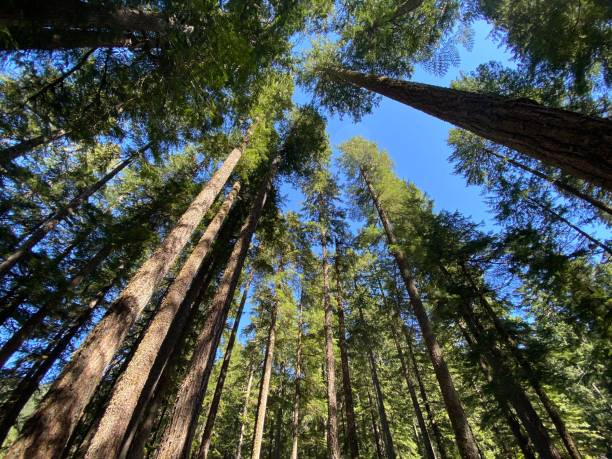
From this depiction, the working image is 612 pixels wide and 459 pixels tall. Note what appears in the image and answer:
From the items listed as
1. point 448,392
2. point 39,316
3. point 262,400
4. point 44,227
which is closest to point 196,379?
point 448,392

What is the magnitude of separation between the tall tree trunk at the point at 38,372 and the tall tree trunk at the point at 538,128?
1368 centimetres

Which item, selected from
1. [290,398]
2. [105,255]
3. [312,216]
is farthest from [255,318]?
[105,255]

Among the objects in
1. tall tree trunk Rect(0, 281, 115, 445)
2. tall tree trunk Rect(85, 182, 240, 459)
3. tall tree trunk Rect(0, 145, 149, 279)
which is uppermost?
tall tree trunk Rect(0, 145, 149, 279)

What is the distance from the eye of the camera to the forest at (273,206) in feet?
13.5

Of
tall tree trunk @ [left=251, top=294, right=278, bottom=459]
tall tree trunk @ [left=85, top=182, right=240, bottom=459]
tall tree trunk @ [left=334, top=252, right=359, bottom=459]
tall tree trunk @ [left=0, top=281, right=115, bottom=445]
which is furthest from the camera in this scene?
tall tree trunk @ [left=251, top=294, right=278, bottom=459]

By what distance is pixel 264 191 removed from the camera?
10.2 m

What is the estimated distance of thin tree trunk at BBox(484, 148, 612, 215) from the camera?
8.44 meters

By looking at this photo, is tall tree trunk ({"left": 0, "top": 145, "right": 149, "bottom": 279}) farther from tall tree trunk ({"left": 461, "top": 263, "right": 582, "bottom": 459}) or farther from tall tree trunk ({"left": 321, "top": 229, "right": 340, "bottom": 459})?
tall tree trunk ({"left": 461, "top": 263, "right": 582, "bottom": 459})

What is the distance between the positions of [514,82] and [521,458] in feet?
52.5

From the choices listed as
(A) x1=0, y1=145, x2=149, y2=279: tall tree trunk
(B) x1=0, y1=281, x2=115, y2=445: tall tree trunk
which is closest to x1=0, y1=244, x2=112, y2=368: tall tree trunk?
(B) x1=0, y1=281, x2=115, y2=445: tall tree trunk

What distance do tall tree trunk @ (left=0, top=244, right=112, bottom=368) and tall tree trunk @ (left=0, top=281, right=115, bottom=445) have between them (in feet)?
4.17

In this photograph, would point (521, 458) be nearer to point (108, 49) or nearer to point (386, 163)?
point (386, 163)

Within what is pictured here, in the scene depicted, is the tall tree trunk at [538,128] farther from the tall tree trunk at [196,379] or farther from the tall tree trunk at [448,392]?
the tall tree trunk at [448,392]

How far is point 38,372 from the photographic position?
9422mm
